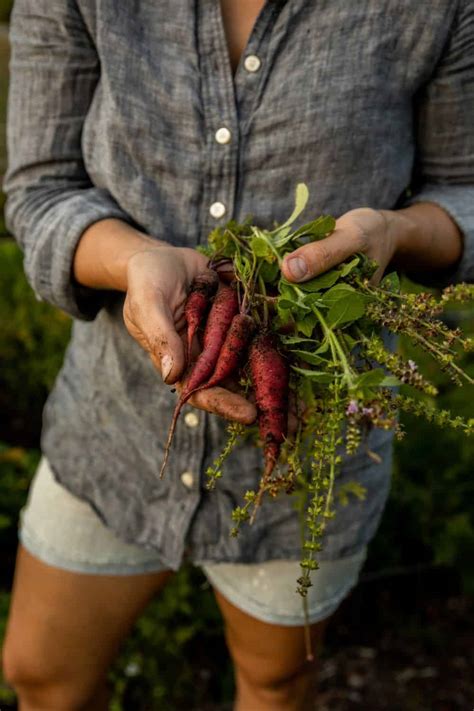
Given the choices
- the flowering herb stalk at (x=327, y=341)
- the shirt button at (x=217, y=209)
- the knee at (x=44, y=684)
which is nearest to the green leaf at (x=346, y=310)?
the flowering herb stalk at (x=327, y=341)

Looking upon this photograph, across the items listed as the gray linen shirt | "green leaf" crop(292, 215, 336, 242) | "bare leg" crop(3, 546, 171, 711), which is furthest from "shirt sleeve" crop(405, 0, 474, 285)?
"bare leg" crop(3, 546, 171, 711)

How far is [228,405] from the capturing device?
112 centimetres

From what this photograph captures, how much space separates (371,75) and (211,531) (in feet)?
2.87

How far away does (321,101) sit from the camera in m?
1.34

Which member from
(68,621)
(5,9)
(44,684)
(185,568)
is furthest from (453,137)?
(5,9)

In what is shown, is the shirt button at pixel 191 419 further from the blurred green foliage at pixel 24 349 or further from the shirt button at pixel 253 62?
the blurred green foliage at pixel 24 349

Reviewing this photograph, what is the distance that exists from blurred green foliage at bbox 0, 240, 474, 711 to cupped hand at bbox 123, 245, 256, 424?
1.42m

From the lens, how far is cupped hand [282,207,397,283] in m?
1.17

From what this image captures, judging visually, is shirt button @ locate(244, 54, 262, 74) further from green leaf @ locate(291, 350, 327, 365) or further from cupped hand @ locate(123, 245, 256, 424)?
green leaf @ locate(291, 350, 327, 365)

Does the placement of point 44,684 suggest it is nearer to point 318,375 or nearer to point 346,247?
point 318,375

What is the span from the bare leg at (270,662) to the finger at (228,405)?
63 cm

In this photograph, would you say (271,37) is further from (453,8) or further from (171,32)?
(453,8)

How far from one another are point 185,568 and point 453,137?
5.09 ft

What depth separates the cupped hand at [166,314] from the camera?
110 cm
